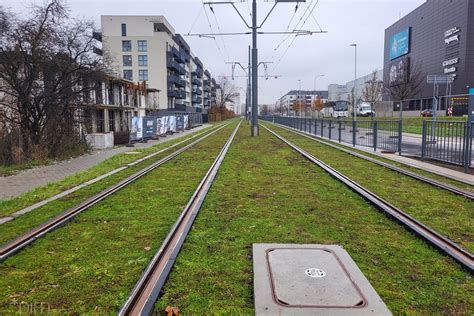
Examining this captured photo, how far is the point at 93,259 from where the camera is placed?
15.0 feet

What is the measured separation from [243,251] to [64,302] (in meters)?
2.01

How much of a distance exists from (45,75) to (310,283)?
54.7 ft

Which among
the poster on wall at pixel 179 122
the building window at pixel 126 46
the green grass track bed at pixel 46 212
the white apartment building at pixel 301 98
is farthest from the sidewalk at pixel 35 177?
the white apartment building at pixel 301 98

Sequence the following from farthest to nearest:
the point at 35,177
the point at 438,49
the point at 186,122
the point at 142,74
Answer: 1. the point at 142,74
2. the point at 438,49
3. the point at 186,122
4. the point at 35,177

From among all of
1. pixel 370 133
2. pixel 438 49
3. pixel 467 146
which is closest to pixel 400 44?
pixel 438 49

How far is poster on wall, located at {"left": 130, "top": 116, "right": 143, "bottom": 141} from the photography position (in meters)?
25.9

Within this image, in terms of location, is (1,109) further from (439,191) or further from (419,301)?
(419,301)

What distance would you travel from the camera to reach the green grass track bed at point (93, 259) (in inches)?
142

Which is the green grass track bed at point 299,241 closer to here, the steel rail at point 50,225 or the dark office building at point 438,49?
the steel rail at point 50,225

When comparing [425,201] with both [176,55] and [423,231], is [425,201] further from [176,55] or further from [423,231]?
[176,55]

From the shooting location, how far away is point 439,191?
8430mm

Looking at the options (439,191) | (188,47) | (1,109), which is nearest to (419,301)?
(439,191)

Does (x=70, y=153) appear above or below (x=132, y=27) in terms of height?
below

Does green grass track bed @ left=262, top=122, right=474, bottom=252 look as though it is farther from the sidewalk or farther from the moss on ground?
the sidewalk
